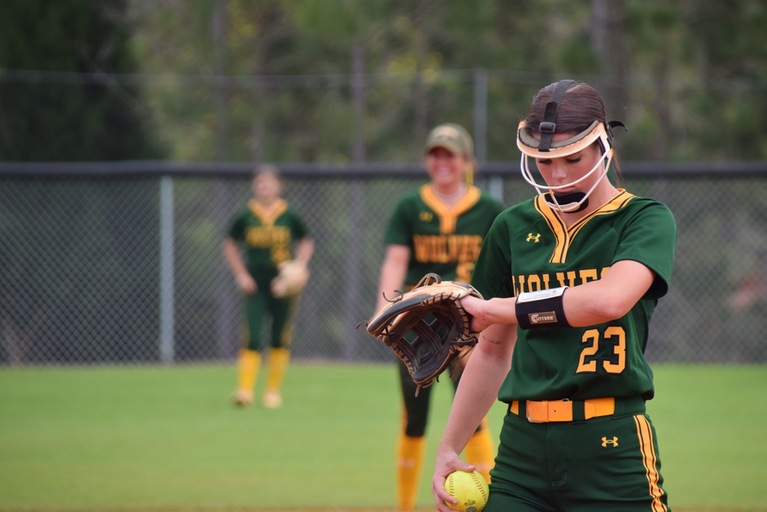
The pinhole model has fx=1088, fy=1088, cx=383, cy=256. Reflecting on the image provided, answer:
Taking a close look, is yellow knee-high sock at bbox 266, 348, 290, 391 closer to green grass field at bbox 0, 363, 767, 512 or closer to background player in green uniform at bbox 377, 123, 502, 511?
green grass field at bbox 0, 363, 767, 512

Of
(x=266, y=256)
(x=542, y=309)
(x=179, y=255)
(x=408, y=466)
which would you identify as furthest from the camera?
(x=179, y=255)

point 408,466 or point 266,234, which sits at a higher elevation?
point 266,234

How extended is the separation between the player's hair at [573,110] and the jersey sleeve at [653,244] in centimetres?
21

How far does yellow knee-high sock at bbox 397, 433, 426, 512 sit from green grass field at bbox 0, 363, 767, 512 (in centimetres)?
35

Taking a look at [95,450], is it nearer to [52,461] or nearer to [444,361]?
[52,461]

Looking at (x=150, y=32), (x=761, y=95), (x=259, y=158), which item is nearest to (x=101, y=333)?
(x=259, y=158)

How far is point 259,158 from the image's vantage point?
60.5ft

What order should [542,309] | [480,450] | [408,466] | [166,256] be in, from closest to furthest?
1. [542,309]
2. [480,450]
3. [408,466]
4. [166,256]

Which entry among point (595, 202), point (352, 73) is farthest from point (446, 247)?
point (352, 73)

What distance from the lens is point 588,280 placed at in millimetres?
2938

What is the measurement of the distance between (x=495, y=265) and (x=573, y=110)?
56 cm

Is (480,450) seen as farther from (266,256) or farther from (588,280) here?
(266,256)

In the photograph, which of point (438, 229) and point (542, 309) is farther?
point (438, 229)

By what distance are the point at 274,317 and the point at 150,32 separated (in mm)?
9793
